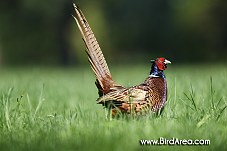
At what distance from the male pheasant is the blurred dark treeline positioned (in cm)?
2760

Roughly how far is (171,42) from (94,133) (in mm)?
40203

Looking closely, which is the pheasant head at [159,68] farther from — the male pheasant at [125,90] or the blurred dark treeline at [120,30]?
the blurred dark treeline at [120,30]

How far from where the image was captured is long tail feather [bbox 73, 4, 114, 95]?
5526mm

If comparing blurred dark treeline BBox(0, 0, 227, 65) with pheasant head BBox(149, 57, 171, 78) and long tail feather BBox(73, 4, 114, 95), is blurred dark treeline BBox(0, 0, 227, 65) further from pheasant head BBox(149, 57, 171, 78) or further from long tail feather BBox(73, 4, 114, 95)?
pheasant head BBox(149, 57, 171, 78)

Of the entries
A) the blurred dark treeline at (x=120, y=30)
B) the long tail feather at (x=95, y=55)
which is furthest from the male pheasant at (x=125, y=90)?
the blurred dark treeline at (x=120, y=30)

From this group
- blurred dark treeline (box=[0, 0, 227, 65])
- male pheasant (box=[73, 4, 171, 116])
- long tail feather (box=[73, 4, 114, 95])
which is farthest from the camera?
blurred dark treeline (box=[0, 0, 227, 65])

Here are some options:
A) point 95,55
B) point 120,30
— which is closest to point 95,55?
point 95,55

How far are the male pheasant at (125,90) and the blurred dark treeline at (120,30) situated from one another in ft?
90.6

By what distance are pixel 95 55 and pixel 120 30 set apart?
4224cm

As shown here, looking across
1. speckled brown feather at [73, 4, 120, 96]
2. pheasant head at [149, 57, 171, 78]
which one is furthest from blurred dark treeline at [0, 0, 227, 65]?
pheasant head at [149, 57, 171, 78]

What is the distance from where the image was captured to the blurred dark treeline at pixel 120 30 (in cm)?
3594

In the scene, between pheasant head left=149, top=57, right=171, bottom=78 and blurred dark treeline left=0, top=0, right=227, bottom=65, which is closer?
pheasant head left=149, top=57, right=171, bottom=78

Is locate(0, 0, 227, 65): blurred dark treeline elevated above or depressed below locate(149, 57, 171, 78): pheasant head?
above

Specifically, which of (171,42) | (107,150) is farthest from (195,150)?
(171,42)
